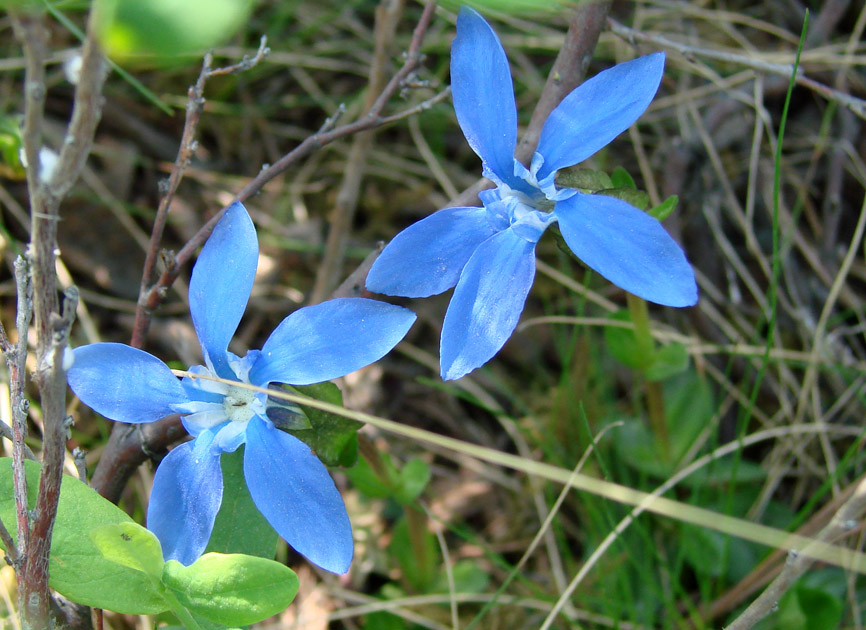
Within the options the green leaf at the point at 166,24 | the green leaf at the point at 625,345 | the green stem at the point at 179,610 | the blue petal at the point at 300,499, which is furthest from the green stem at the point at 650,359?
the green leaf at the point at 166,24

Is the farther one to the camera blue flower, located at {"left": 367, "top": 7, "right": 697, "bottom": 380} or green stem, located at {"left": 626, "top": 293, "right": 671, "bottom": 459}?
green stem, located at {"left": 626, "top": 293, "right": 671, "bottom": 459}

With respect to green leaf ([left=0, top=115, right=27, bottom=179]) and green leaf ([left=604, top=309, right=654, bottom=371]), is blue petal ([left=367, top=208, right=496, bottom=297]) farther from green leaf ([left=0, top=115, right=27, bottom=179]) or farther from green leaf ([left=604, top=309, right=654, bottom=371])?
green leaf ([left=0, top=115, right=27, bottom=179])

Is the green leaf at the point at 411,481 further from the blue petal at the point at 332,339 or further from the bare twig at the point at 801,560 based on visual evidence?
the bare twig at the point at 801,560

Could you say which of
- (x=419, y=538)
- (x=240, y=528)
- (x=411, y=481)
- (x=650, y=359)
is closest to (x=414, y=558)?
(x=419, y=538)

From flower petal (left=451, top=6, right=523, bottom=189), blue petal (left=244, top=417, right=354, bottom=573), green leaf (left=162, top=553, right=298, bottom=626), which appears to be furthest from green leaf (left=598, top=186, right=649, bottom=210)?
green leaf (left=162, top=553, right=298, bottom=626)

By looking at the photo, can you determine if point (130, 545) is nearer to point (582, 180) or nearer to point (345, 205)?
point (582, 180)

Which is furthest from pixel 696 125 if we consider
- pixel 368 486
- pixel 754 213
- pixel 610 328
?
pixel 368 486
